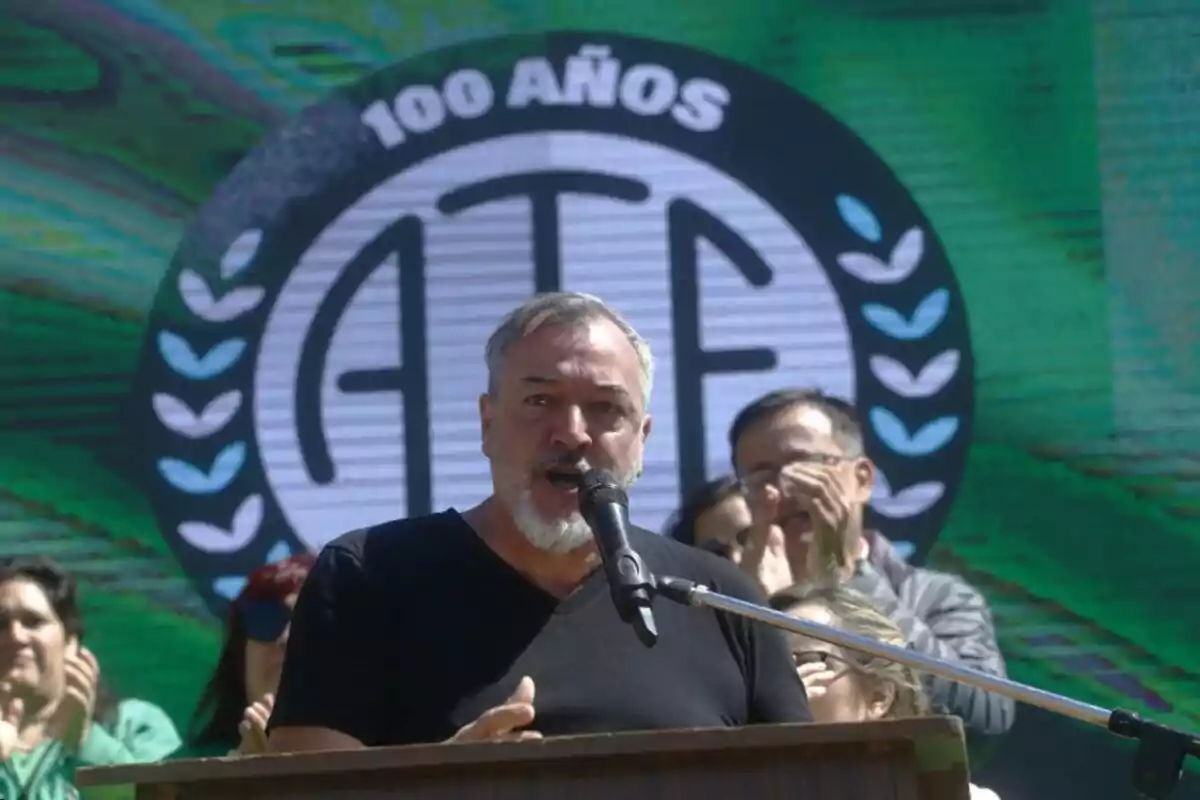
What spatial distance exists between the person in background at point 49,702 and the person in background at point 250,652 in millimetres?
157

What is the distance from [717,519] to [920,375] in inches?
31.6

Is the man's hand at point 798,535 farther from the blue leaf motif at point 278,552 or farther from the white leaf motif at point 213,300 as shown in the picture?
the white leaf motif at point 213,300

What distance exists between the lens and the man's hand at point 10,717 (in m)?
4.83

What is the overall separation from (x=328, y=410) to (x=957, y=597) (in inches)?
69.8

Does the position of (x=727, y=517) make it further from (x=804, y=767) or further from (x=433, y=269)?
(x=804, y=767)

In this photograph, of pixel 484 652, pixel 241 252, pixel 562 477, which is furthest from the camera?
pixel 241 252

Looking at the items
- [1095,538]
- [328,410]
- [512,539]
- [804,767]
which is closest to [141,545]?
[328,410]

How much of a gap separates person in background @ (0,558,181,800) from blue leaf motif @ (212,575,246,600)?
1.97 feet

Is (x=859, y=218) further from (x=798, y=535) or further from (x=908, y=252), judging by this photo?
(x=798, y=535)

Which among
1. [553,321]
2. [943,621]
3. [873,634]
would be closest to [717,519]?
[943,621]

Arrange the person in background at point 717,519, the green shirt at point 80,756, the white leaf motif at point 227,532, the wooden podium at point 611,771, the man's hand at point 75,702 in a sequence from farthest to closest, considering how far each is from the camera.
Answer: the white leaf motif at point 227,532, the person in background at point 717,519, the man's hand at point 75,702, the green shirt at point 80,756, the wooden podium at point 611,771

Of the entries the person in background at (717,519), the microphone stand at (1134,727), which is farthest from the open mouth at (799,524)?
the microphone stand at (1134,727)

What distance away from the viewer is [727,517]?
5168 millimetres

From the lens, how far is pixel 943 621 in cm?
489
